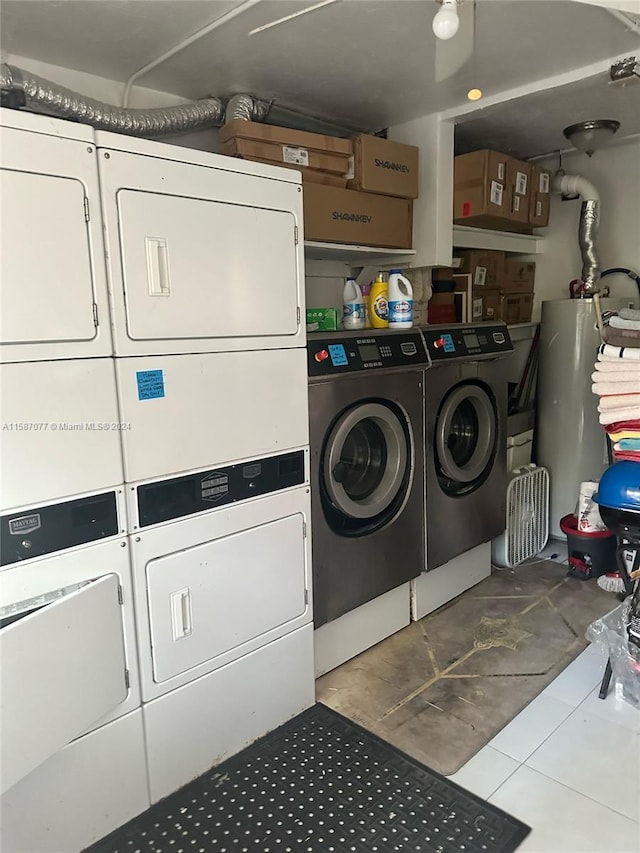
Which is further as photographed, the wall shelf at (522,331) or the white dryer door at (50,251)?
the wall shelf at (522,331)

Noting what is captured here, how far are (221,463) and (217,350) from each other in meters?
0.35

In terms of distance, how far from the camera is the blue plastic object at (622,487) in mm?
2068

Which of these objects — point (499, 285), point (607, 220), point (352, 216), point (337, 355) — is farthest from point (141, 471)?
point (607, 220)

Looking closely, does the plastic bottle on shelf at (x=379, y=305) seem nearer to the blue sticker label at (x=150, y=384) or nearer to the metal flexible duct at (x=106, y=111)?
the metal flexible duct at (x=106, y=111)

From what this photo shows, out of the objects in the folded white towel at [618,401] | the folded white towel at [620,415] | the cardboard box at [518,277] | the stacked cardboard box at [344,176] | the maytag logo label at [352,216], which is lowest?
the folded white towel at [620,415]

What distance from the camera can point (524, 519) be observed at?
347cm

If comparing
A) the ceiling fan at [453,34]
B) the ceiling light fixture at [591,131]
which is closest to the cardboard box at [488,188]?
the ceiling light fixture at [591,131]

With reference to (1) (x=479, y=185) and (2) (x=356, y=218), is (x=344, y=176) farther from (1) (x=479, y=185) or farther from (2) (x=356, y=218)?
(1) (x=479, y=185)

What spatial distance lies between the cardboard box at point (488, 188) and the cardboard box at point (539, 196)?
10 cm

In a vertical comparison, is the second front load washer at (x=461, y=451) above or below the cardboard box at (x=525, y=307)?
below

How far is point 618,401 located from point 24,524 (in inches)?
76.4

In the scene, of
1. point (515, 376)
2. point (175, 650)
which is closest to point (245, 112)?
point (175, 650)

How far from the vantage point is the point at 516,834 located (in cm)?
167

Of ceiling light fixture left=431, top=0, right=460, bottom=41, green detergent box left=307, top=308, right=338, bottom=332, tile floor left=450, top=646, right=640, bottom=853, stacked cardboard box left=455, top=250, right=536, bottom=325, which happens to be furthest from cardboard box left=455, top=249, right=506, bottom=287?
tile floor left=450, top=646, right=640, bottom=853
